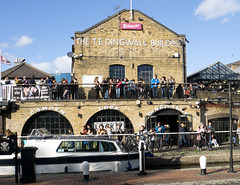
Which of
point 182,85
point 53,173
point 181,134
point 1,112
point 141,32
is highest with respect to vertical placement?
point 141,32

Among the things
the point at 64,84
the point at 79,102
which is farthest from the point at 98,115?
the point at 64,84

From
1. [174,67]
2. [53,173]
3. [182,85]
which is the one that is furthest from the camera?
[174,67]

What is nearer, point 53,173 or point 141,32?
point 53,173

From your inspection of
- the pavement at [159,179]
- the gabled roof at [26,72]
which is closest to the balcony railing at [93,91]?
the pavement at [159,179]

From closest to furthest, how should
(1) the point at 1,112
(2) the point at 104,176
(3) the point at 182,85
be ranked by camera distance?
(2) the point at 104,176, (1) the point at 1,112, (3) the point at 182,85

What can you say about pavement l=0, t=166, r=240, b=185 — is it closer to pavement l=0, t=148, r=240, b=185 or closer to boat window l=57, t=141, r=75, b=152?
pavement l=0, t=148, r=240, b=185

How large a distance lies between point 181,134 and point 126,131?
13.4 ft

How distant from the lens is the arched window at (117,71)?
25.2 m

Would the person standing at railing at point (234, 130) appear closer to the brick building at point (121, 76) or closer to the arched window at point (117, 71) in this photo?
the brick building at point (121, 76)

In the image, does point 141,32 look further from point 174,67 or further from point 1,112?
point 1,112

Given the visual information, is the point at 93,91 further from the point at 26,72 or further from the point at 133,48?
the point at 26,72

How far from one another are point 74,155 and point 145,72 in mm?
13071

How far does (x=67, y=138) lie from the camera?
14359 millimetres

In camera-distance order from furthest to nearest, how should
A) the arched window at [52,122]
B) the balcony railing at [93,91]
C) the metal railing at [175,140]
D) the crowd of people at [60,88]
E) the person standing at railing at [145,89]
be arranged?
1. the person standing at railing at [145,89]
2. the arched window at [52,122]
3. the crowd of people at [60,88]
4. the balcony railing at [93,91]
5. the metal railing at [175,140]
